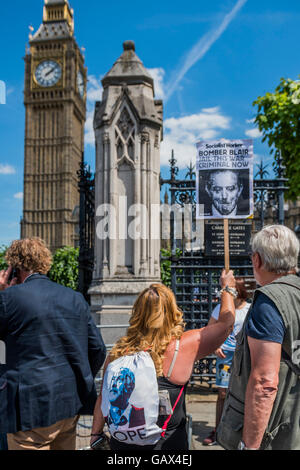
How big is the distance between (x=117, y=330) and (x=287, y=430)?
3618 millimetres

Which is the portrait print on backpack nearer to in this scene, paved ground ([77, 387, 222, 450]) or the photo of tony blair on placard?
paved ground ([77, 387, 222, 450])

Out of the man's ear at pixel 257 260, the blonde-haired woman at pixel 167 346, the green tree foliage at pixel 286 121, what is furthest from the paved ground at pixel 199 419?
the green tree foliage at pixel 286 121

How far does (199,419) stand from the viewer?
4.56 meters

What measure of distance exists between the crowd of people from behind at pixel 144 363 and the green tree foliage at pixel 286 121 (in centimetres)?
804

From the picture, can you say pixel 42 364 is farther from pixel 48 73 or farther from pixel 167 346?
pixel 48 73

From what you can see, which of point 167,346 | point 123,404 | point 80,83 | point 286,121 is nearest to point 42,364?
point 123,404

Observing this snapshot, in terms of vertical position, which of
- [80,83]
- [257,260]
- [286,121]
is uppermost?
[80,83]

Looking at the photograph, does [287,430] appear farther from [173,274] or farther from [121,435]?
[173,274]

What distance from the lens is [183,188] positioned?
246 inches

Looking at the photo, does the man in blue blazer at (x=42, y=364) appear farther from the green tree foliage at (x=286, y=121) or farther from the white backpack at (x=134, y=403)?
the green tree foliage at (x=286, y=121)

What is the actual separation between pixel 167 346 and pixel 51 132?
65.7 metres

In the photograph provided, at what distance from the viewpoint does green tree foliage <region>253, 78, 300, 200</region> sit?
9.46 meters

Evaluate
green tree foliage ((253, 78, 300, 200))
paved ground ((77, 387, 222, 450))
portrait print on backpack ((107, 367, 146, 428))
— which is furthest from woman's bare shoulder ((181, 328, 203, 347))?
green tree foliage ((253, 78, 300, 200))

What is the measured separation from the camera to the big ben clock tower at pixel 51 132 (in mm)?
62156
